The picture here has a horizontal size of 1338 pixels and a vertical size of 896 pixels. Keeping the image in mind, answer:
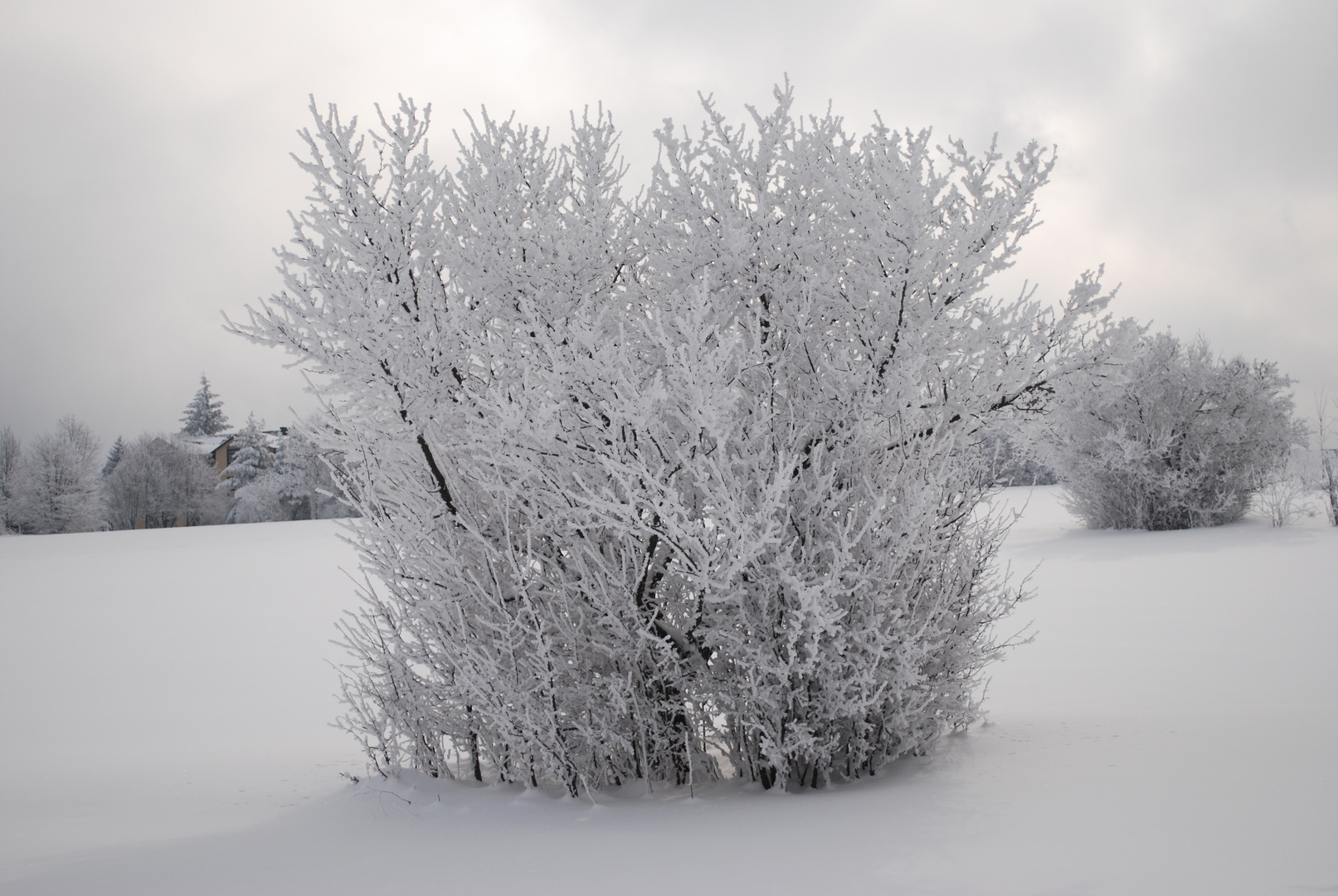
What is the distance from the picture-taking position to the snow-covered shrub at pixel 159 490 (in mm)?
44281

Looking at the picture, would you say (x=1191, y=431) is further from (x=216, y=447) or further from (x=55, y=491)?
(x=216, y=447)

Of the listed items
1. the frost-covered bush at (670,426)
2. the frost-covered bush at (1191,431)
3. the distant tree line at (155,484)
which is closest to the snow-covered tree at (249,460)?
the distant tree line at (155,484)

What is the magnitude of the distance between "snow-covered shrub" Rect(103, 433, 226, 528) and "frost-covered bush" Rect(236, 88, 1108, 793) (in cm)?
4673

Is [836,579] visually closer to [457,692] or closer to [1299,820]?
[1299,820]

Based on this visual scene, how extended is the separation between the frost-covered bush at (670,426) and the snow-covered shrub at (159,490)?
153ft

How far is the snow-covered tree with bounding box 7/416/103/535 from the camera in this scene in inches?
1542

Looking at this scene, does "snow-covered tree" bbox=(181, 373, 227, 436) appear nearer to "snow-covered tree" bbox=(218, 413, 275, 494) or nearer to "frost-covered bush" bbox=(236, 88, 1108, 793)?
"snow-covered tree" bbox=(218, 413, 275, 494)

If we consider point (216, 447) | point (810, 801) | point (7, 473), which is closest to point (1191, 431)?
point (810, 801)

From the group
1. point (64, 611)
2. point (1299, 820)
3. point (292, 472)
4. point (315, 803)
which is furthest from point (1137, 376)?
point (292, 472)

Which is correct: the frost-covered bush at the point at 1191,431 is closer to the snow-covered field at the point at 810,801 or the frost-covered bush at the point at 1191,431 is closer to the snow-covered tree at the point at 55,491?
the snow-covered field at the point at 810,801

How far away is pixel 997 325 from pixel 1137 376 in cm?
1416

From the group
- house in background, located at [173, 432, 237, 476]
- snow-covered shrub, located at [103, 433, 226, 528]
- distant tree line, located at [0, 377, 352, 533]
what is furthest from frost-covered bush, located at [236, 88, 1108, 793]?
house in background, located at [173, 432, 237, 476]

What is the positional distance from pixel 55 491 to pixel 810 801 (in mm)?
46268

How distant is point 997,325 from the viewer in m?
4.23
